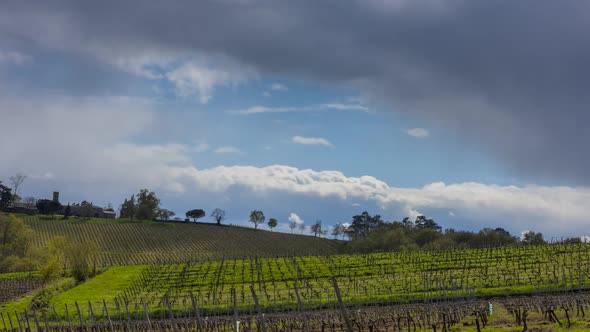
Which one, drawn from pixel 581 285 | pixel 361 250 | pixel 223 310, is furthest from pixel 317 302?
pixel 361 250

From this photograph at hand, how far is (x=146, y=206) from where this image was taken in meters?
185

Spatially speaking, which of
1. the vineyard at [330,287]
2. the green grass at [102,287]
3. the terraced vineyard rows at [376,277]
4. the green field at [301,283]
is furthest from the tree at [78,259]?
the terraced vineyard rows at [376,277]

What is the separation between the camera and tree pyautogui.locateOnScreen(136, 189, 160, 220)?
18475 centimetres

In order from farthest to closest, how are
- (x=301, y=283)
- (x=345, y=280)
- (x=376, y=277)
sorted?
1. (x=376, y=277)
2. (x=345, y=280)
3. (x=301, y=283)

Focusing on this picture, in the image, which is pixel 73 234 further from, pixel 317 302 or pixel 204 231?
pixel 317 302

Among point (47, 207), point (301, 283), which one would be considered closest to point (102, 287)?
point (301, 283)

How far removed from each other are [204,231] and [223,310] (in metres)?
116

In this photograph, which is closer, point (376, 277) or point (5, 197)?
point (376, 277)

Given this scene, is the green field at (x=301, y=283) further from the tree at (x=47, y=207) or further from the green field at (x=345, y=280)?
the tree at (x=47, y=207)

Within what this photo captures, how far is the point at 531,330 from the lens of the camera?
23188 millimetres

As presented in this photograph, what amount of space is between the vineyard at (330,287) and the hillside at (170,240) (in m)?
30.5

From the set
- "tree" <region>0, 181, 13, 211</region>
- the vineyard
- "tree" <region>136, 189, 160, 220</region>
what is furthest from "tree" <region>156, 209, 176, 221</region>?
the vineyard

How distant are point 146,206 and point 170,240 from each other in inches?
1304

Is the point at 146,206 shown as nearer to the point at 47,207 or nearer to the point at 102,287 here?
the point at 47,207
